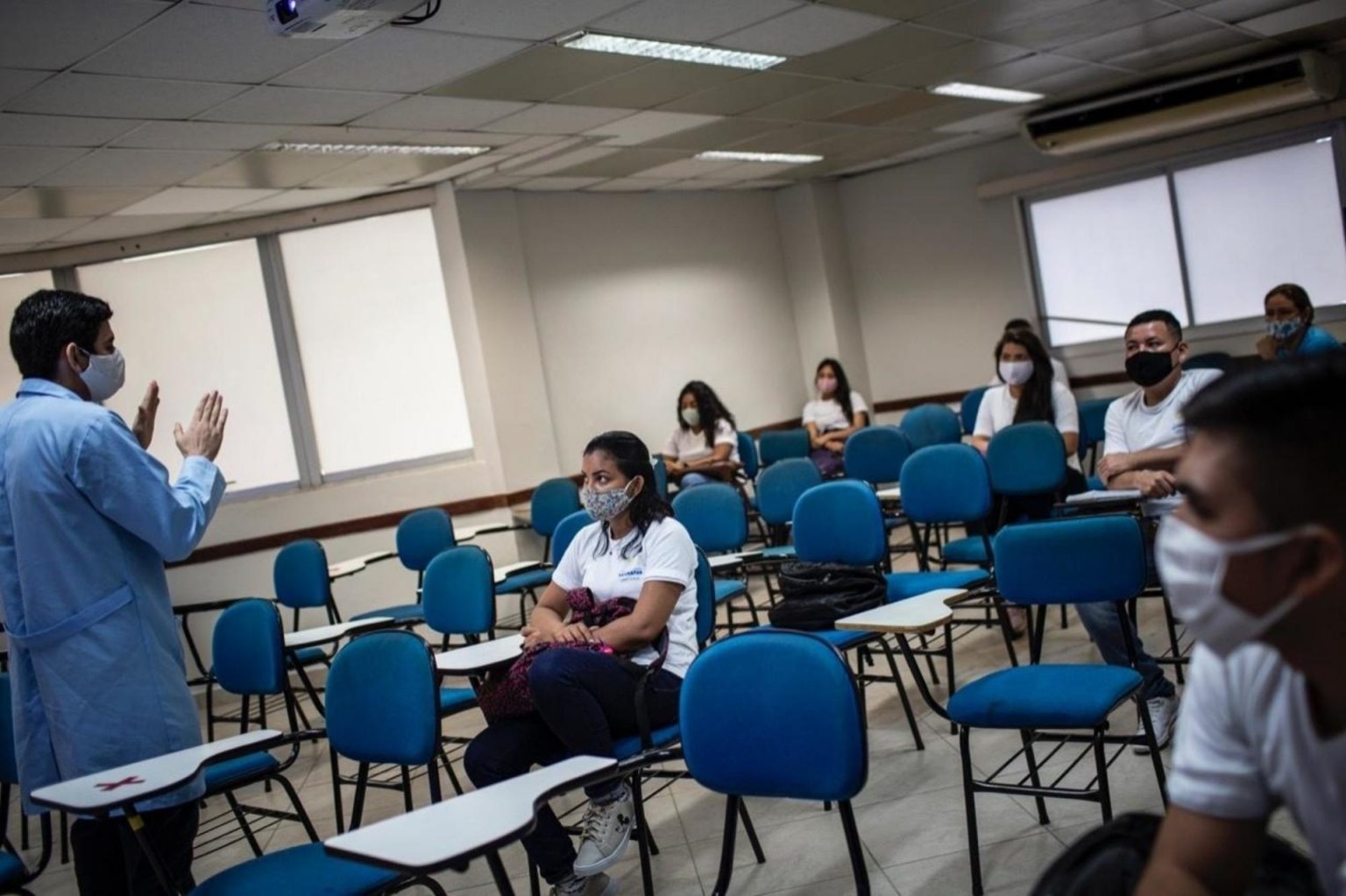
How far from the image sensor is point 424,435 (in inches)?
323

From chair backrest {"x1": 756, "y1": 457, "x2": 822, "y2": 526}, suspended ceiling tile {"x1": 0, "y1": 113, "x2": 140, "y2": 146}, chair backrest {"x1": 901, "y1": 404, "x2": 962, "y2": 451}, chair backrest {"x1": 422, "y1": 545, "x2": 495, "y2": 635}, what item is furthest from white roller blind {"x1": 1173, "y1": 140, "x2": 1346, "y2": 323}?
suspended ceiling tile {"x1": 0, "y1": 113, "x2": 140, "y2": 146}

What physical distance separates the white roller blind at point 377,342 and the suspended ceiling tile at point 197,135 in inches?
94.6

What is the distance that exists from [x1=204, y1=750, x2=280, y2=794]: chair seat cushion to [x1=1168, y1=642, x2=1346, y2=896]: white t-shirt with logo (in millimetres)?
2657

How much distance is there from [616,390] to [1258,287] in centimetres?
500

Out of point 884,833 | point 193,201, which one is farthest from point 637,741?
point 193,201

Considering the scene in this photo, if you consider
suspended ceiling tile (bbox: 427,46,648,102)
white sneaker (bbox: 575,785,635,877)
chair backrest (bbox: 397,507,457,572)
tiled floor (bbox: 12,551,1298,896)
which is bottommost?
tiled floor (bbox: 12,551,1298,896)

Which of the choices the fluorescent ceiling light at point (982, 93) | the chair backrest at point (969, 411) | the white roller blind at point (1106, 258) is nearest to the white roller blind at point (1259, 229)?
the white roller blind at point (1106, 258)

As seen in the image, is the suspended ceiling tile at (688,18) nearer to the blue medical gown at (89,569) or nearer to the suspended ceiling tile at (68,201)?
the blue medical gown at (89,569)

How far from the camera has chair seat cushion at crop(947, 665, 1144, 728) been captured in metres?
2.97

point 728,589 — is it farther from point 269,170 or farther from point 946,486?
point 269,170

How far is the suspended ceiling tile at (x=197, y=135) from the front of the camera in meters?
5.06

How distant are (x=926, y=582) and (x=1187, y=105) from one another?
5367 millimetres

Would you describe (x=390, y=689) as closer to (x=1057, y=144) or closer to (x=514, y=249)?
(x=514, y=249)

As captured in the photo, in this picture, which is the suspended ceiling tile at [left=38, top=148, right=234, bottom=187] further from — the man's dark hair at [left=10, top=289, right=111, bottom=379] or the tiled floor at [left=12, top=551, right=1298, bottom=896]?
the tiled floor at [left=12, top=551, right=1298, bottom=896]
